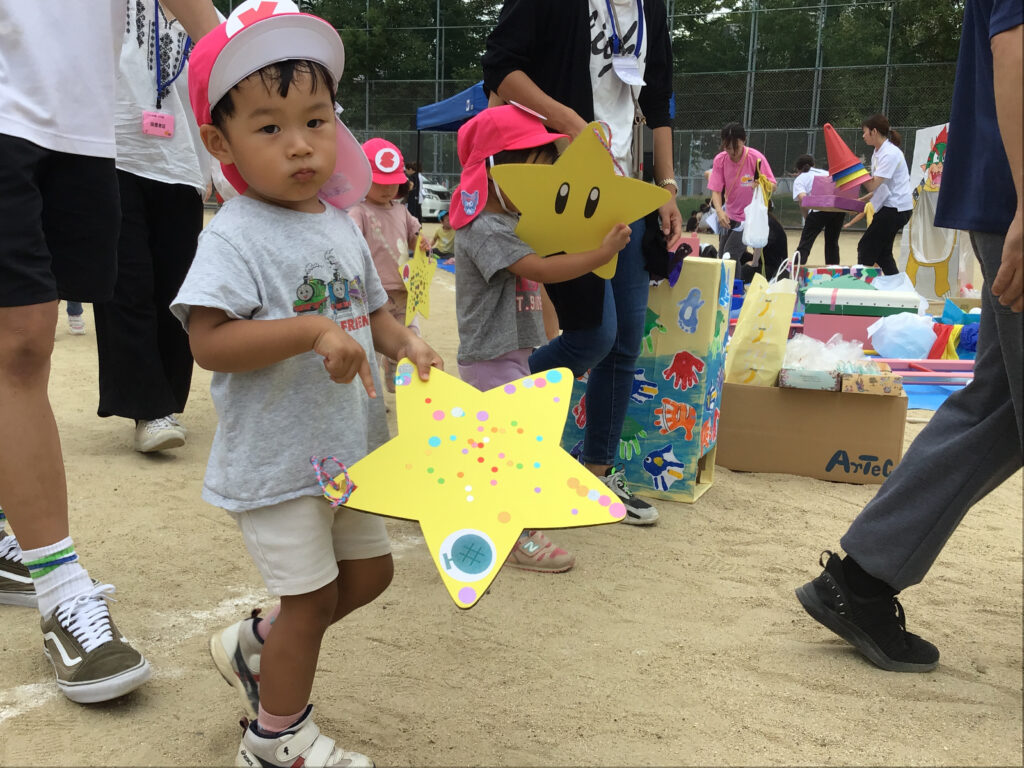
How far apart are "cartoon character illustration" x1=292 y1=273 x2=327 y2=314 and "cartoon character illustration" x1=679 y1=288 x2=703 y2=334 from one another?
1.92 metres

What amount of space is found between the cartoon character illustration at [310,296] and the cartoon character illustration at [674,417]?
6.38 ft

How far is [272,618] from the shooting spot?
173 centimetres

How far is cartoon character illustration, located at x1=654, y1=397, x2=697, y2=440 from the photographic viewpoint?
10.7 ft

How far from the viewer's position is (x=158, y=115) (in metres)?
3.21

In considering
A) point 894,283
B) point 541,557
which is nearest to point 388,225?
point 541,557

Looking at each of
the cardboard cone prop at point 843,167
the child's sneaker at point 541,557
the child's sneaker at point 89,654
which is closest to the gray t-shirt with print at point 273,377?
the child's sneaker at point 89,654

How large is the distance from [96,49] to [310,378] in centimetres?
99

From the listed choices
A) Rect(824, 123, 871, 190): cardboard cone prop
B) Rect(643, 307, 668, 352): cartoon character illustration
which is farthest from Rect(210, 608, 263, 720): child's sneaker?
Rect(824, 123, 871, 190): cardboard cone prop

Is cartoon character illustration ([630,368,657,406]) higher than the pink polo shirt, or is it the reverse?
the pink polo shirt

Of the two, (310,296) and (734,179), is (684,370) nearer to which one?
(310,296)

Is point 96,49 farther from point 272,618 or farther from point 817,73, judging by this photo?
point 817,73

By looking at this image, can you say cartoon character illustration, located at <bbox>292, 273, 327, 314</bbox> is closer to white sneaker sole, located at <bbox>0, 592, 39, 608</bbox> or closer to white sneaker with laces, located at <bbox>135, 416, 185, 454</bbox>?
white sneaker sole, located at <bbox>0, 592, 39, 608</bbox>

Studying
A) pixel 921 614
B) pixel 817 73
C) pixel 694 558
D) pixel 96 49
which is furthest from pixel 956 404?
pixel 817 73

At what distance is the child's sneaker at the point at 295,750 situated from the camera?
5.10 ft
